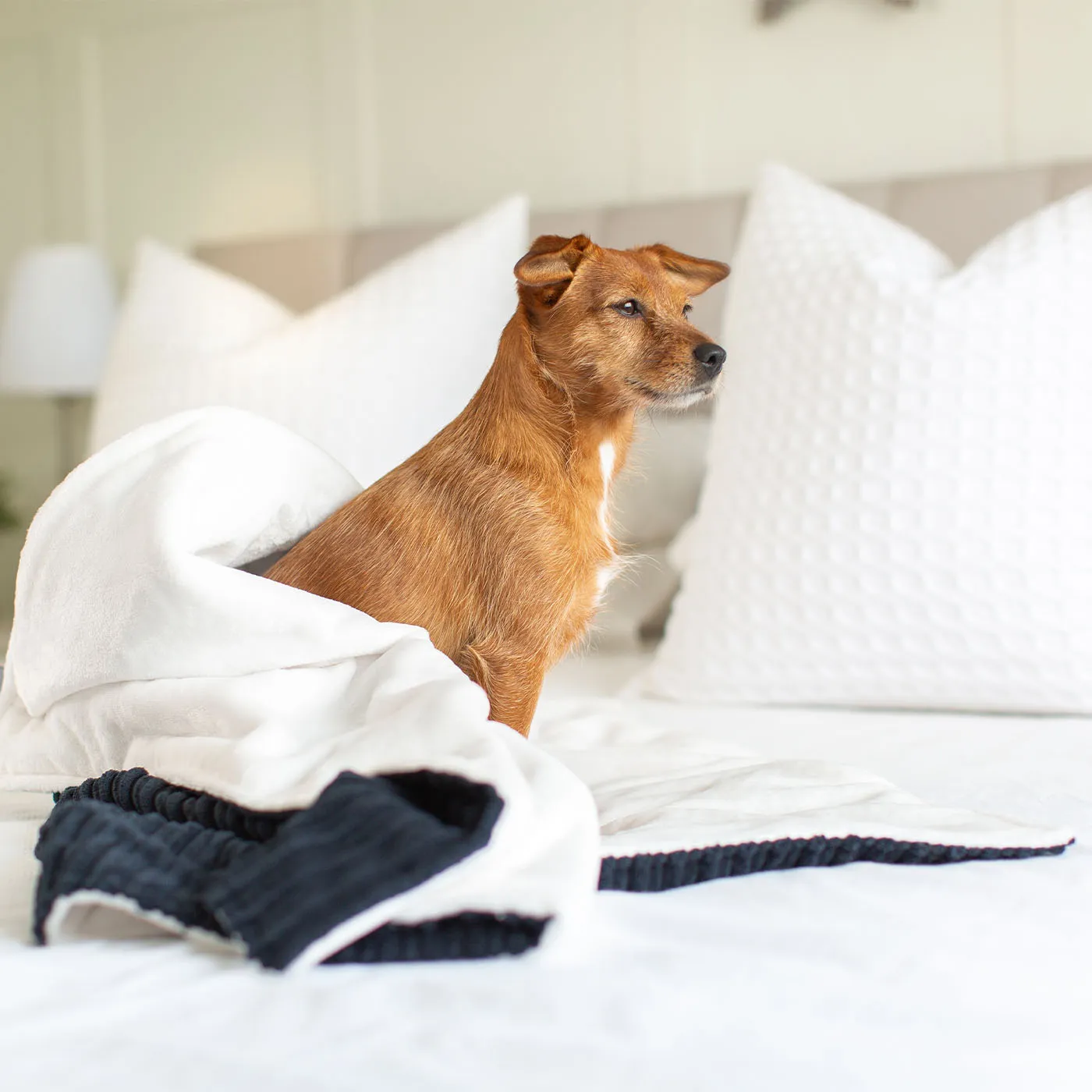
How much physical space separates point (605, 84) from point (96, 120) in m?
1.40

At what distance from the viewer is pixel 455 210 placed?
2590 mm

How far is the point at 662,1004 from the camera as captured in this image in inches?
20.4

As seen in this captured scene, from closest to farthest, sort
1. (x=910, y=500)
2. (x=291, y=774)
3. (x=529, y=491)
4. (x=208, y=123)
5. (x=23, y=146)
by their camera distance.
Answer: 1. (x=291, y=774)
2. (x=529, y=491)
3. (x=910, y=500)
4. (x=208, y=123)
5. (x=23, y=146)

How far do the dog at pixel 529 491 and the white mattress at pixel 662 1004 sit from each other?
29 cm

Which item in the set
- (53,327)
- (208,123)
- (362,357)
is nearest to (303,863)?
(362,357)

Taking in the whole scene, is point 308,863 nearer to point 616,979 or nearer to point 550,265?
point 616,979

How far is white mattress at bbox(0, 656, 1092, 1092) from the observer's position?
0.47m


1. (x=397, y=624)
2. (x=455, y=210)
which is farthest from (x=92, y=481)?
(x=455, y=210)

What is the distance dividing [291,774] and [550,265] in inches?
18.9

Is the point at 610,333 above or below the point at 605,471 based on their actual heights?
above

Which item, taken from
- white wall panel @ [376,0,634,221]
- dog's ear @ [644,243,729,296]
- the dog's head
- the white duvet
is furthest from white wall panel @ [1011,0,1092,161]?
the white duvet

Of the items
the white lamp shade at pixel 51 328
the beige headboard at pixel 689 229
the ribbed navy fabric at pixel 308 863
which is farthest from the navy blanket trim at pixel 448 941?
the white lamp shade at pixel 51 328

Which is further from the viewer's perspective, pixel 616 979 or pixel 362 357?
pixel 362 357

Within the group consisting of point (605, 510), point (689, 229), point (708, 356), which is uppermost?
point (689, 229)
